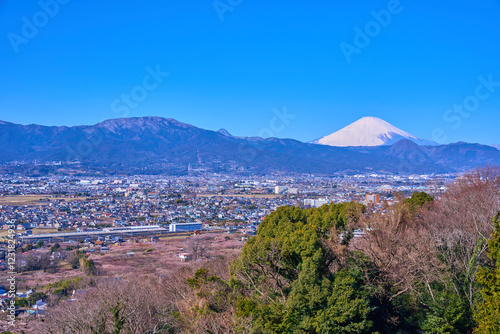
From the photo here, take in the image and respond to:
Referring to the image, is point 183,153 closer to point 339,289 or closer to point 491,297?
point 339,289

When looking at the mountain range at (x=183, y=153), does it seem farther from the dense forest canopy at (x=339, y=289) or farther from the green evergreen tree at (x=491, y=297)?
the green evergreen tree at (x=491, y=297)

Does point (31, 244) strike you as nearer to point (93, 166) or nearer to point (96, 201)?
point (96, 201)

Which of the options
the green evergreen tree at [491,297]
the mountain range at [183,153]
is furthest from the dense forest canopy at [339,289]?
the mountain range at [183,153]

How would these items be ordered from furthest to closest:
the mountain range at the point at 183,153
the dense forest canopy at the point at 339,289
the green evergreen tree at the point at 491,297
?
the mountain range at the point at 183,153 < the dense forest canopy at the point at 339,289 < the green evergreen tree at the point at 491,297

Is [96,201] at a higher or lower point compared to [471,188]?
lower

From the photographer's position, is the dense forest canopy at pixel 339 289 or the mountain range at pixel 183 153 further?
the mountain range at pixel 183 153

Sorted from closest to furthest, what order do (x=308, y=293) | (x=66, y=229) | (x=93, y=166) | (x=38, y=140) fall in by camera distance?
(x=308, y=293) → (x=66, y=229) → (x=93, y=166) → (x=38, y=140)

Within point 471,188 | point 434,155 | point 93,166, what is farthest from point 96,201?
point 434,155

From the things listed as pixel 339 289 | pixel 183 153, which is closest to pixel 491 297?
pixel 339 289
